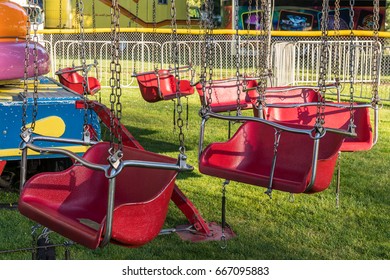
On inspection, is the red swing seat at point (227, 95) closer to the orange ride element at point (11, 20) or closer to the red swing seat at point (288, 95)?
the red swing seat at point (288, 95)

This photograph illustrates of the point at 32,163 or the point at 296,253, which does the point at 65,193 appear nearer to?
the point at 296,253

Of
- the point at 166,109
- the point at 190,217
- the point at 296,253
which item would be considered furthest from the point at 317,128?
the point at 166,109

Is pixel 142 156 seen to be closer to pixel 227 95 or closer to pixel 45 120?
pixel 45 120

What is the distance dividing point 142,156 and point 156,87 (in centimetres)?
506

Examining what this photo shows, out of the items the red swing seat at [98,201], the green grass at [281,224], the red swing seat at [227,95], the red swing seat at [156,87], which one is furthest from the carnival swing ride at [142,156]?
the red swing seat at [156,87]

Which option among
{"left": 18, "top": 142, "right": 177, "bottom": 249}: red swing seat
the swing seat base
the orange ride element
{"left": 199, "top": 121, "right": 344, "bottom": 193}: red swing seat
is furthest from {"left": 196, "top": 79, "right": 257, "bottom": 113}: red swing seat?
{"left": 18, "top": 142, "right": 177, "bottom": 249}: red swing seat

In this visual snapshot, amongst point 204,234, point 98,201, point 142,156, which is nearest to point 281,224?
point 204,234

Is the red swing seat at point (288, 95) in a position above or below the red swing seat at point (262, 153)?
above

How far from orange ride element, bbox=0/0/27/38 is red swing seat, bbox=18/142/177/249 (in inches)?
105

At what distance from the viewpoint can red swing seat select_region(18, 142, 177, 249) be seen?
2.84m

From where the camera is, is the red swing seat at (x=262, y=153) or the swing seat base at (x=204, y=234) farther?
the swing seat base at (x=204, y=234)

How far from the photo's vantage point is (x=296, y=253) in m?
A: 4.35

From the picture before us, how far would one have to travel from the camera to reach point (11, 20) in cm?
593

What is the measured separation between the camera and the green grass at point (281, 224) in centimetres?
435
